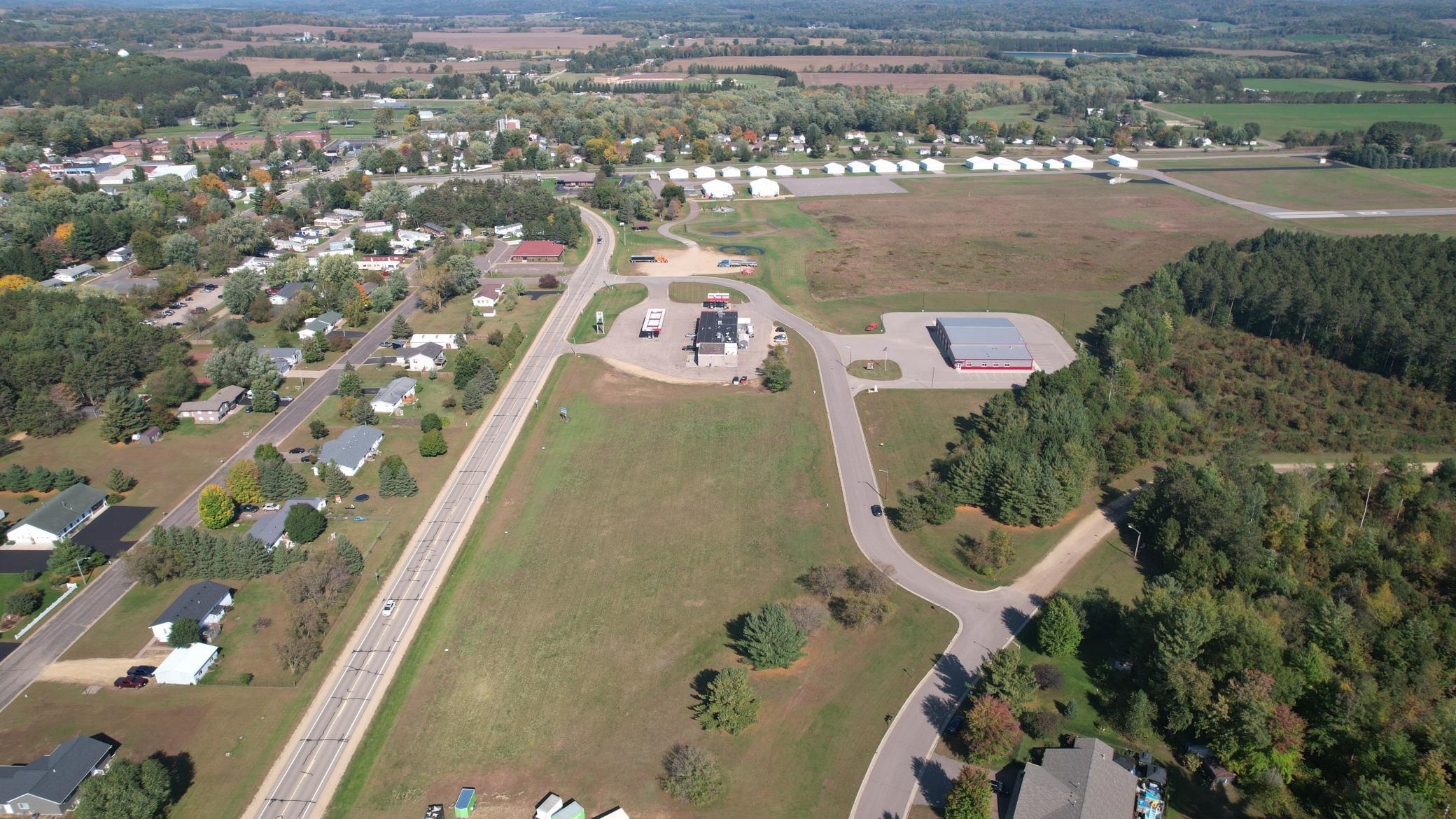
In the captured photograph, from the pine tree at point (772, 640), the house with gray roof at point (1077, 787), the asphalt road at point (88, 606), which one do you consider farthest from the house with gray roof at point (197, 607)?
the house with gray roof at point (1077, 787)

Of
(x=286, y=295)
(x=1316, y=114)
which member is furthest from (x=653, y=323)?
(x=1316, y=114)

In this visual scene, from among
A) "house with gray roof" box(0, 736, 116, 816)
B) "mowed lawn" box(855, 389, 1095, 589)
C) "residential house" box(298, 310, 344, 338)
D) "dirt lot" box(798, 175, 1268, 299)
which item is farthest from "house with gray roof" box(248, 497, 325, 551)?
"dirt lot" box(798, 175, 1268, 299)

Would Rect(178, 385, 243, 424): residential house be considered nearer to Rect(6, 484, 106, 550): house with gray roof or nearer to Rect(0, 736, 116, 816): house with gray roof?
Rect(6, 484, 106, 550): house with gray roof

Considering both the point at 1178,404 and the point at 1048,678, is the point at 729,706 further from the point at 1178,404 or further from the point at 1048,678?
the point at 1178,404

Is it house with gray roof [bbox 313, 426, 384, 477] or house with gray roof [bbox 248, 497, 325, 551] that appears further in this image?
house with gray roof [bbox 313, 426, 384, 477]

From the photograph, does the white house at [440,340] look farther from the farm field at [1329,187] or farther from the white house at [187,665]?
the farm field at [1329,187]

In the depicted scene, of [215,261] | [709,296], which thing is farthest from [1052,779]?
[215,261]
